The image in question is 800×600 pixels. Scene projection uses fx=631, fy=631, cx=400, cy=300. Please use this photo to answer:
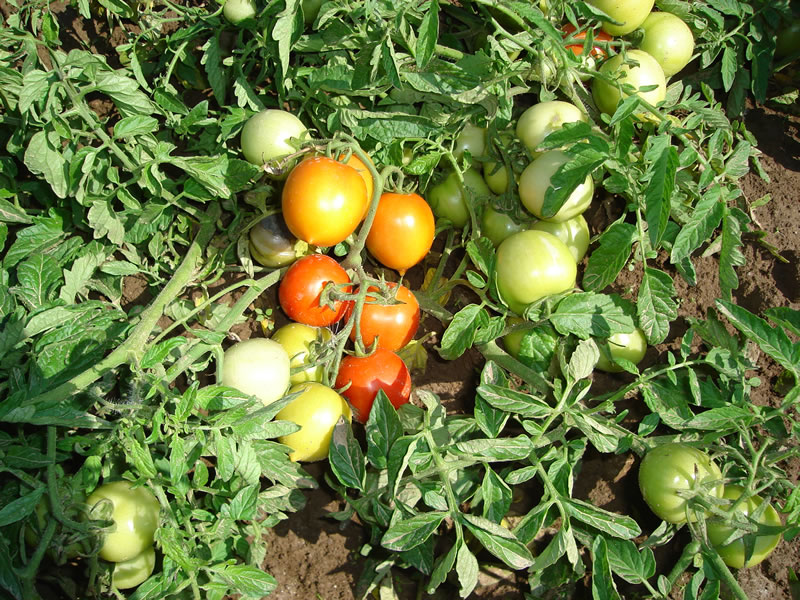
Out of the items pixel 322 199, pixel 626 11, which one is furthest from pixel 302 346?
pixel 626 11

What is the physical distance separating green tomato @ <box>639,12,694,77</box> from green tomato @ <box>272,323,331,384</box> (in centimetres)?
136

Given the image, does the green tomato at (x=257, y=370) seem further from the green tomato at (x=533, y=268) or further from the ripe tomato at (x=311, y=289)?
the green tomato at (x=533, y=268)

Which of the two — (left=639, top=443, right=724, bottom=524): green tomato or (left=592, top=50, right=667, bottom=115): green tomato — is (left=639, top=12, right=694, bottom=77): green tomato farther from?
(left=639, top=443, right=724, bottom=524): green tomato

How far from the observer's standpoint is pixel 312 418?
5.13 feet

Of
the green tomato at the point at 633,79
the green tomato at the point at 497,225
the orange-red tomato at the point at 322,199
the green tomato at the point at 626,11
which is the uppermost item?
the green tomato at the point at 626,11

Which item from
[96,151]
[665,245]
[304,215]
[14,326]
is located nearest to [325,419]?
[304,215]

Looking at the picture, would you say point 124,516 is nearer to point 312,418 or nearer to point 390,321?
point 312,418

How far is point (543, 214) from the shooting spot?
160 cm

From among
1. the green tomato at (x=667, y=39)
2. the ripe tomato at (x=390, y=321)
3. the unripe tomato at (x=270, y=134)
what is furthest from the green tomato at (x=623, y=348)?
the unripe tomato at (x=270, y=134)

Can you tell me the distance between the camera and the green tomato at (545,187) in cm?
167

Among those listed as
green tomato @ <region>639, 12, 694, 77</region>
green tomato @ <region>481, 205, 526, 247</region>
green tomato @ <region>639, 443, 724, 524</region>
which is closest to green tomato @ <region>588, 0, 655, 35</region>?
green tomato @ <region>639, 12, 694, 77</region>

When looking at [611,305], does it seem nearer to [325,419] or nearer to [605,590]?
[605,590]

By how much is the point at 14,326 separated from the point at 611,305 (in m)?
1.44

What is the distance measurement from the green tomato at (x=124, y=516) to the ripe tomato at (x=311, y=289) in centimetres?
56
